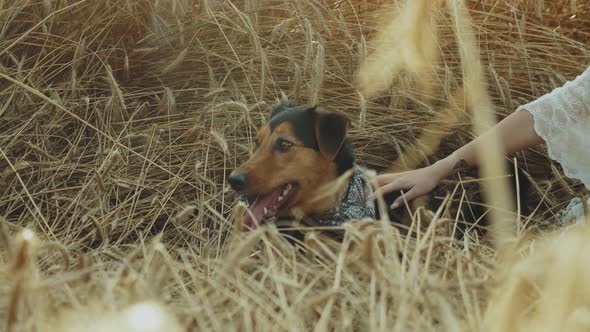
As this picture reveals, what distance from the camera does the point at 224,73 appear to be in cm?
367

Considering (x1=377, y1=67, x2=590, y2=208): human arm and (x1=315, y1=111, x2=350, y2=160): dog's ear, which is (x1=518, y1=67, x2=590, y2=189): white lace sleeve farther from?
(x1=315, y1=111, x2=350, y2=160): dog's ear

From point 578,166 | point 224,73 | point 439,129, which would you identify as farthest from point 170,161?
point 578,166

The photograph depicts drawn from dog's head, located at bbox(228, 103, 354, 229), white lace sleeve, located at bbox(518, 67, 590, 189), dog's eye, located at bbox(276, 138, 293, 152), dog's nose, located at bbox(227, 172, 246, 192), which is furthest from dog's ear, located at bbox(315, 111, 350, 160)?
white lace sleeve, located at bbox(518, 67, 590, 189)

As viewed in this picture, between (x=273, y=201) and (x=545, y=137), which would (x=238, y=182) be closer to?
(x=273, y=201)

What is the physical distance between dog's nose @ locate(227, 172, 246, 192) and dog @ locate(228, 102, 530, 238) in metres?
0.04

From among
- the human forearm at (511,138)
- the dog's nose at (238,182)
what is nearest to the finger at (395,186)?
the human forearm at (511,138)

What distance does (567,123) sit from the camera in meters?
2.88

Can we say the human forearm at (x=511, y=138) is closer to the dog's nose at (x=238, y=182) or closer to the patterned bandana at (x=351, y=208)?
the patterned bandana at (x=351, y=208)

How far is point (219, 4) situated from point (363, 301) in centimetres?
248

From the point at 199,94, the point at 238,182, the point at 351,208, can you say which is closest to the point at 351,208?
the point at 351,208

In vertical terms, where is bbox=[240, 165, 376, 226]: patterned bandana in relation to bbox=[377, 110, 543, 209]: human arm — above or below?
below

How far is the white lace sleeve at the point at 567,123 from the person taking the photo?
9.36 ft

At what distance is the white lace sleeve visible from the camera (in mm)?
2852

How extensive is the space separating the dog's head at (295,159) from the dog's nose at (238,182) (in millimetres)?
37
